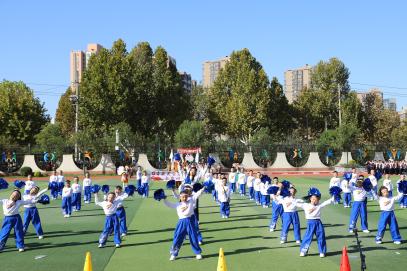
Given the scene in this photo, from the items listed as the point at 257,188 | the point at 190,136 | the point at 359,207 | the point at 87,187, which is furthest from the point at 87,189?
the point at 190,136

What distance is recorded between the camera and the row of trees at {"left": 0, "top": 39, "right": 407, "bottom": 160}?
5334cm

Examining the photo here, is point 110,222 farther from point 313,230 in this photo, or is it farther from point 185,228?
point 313,230

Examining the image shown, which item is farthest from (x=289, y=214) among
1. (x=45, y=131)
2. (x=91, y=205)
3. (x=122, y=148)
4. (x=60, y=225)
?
(x=45, y=131)

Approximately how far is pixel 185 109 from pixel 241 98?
7.58 m

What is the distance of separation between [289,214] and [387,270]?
337cm

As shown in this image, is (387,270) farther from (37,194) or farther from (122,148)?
(122,148)

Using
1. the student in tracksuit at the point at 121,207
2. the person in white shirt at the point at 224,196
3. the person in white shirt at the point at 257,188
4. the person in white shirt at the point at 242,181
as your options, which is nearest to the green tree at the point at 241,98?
the person in white shirt at the point at 242,181

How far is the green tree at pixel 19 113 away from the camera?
59.0m

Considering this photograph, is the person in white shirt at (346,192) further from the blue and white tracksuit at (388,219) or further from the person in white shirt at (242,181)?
the blue and white tracksuit at (388,219)

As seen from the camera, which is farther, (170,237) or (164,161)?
(164,161)

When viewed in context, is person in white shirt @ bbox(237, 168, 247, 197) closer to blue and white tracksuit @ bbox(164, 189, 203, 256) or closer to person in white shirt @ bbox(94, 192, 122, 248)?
person in white shirt @ bbox(94, 192, 122, 248)

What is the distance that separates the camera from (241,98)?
60.7 meters

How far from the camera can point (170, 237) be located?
14.1 meters

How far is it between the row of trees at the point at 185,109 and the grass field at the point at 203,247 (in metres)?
32.5
